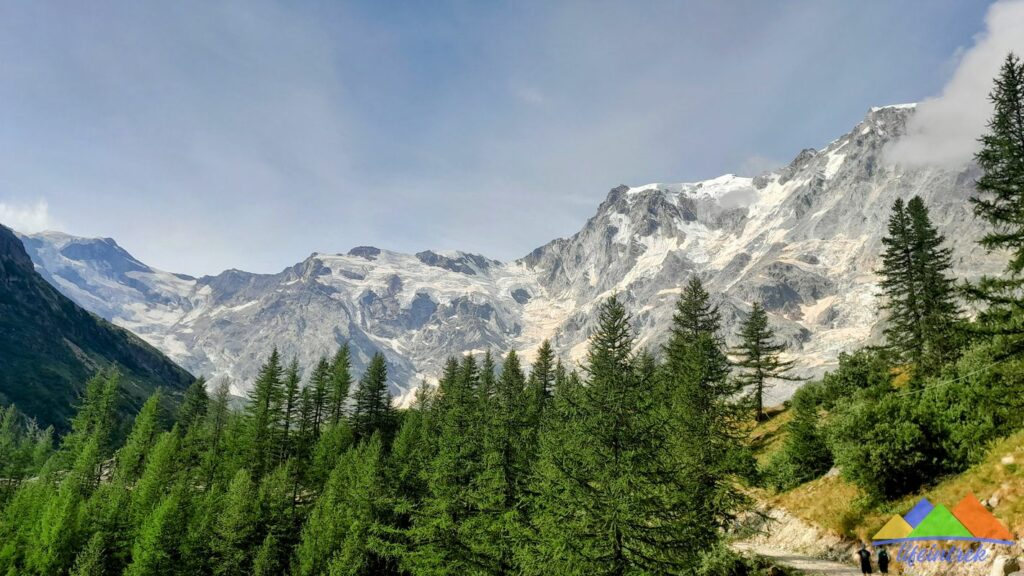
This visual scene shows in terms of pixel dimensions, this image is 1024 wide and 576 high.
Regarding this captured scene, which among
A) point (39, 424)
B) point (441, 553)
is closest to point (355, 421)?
point (441, 553)

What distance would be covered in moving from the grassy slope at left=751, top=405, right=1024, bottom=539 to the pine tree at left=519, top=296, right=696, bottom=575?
A: 9.28 m

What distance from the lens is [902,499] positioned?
22.7 metres

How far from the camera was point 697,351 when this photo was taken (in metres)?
35.2

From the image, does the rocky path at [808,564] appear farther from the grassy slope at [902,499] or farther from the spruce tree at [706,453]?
the spruce tree at [706,453]

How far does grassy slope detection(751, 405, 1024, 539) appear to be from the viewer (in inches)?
672

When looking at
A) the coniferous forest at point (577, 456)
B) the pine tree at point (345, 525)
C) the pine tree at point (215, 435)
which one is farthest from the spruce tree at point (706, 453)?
the pine tree at point (215, 435)

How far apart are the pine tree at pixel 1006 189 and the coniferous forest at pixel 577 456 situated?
0.34 ft

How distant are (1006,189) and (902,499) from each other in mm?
14282

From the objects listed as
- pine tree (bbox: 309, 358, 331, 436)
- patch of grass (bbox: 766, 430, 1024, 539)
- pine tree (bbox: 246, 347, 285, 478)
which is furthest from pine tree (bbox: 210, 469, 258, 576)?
patch of grass (bbox: 766, 430, 1024, 539)

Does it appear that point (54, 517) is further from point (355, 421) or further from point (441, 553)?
point (441, 553)

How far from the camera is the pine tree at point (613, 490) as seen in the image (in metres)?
17.4

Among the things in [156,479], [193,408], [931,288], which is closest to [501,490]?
[931,288]

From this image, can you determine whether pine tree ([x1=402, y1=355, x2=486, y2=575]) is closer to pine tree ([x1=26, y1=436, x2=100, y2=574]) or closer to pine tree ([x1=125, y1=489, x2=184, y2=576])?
pine tree ([x1=125, y1=489, x2=184, y2=576])

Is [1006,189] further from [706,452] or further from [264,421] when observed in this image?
[264,421]
